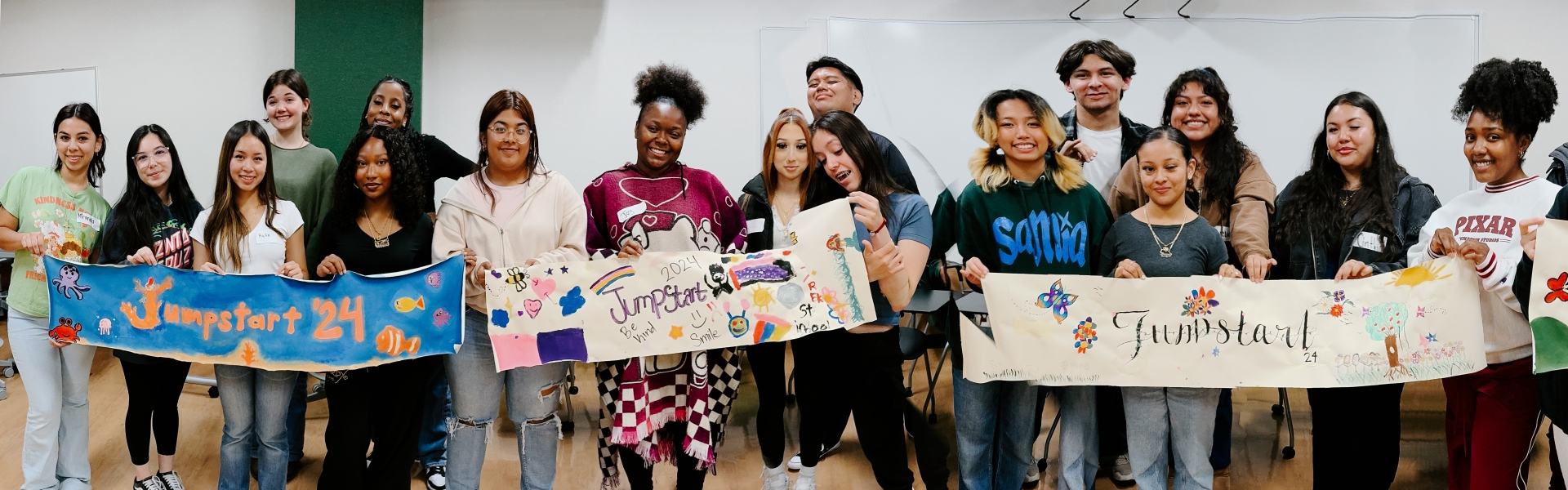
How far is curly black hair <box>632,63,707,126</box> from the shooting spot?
283 centimetres

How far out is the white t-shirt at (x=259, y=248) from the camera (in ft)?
9.27

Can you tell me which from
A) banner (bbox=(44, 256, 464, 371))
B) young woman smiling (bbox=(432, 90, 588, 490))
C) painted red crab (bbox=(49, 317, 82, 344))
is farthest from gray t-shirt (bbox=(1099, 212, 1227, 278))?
painted red crab (bbox=(49, 317, 82, 344))

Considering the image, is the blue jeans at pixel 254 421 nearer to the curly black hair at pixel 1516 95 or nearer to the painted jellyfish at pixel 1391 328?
the painted jellyfish at pixel 1391 328

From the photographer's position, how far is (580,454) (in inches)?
147

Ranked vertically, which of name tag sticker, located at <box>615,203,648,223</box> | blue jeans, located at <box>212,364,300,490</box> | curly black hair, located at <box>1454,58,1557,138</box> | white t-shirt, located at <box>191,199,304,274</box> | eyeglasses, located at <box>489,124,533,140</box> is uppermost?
curly black hair, located at <box>1454,58,1557,138</box>

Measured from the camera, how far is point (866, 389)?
285 centimetres

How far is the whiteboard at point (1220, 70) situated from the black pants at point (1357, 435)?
8.05 ft

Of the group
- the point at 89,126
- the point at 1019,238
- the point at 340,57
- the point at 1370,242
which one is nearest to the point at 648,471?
the point at 1019,238

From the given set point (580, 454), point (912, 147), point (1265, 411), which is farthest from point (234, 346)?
point (1265, 411)

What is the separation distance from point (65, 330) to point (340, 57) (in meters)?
2.25

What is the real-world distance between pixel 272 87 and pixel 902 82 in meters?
2.96

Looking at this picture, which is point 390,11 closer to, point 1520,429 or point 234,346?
point 234,346

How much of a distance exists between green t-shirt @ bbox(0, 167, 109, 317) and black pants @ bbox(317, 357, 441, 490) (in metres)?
1.04

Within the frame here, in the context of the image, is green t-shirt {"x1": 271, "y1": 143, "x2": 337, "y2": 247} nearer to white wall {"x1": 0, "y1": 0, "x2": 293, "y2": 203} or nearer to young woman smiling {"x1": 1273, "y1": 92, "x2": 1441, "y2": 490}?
white wall {"x1": 0, "y1": 0, "x2": 293, "y2": 203}
